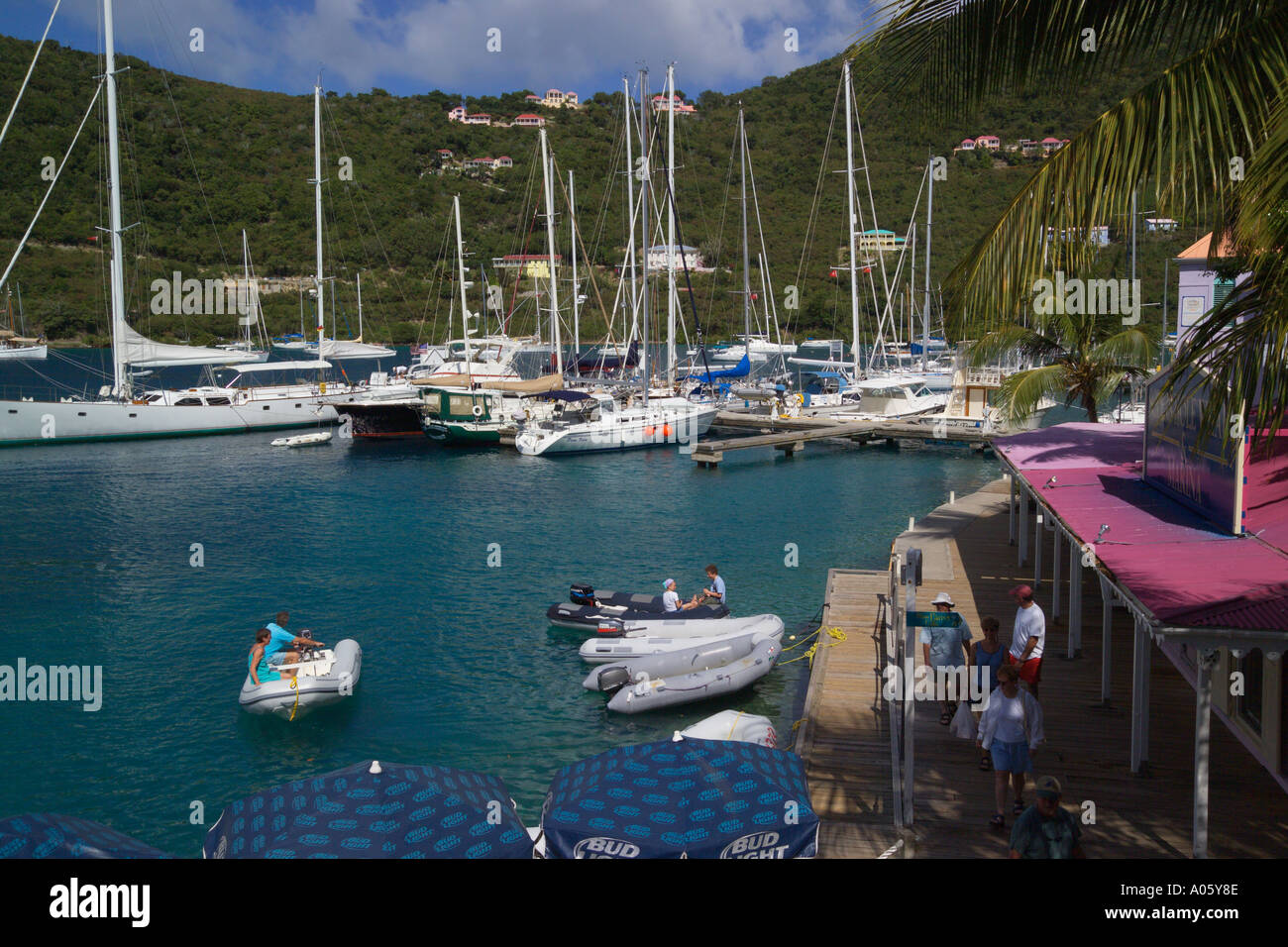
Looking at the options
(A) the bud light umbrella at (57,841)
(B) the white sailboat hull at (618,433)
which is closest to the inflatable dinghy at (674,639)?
(A) the bud light umbrella at (57,841)

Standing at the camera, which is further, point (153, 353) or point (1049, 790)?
point (153, 353)

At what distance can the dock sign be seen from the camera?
9.34 m

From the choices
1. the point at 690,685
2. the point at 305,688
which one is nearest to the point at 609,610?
the point at 690,685

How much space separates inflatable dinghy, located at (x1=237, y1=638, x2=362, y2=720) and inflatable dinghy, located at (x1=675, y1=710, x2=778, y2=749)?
638cm

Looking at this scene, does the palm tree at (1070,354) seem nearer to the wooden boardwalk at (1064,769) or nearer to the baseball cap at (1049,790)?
the wooden boardwalk at (1064,769)

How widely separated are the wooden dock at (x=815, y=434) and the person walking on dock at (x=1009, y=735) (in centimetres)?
3368

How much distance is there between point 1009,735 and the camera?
930cm

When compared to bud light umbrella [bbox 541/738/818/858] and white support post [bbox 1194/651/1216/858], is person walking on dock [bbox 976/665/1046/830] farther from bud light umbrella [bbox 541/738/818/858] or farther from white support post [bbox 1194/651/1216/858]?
bud light umbrella [bbox 541/738/818/858]

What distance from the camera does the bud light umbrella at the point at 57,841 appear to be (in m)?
7.87

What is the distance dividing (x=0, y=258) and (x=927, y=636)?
352ft

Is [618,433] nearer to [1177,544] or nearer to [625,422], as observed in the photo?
[625,422]

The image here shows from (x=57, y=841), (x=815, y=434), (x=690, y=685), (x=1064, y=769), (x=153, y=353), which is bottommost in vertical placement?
(x=690, y=685)

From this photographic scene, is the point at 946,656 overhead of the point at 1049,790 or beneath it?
beneath

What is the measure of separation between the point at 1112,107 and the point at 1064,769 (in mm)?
6620
